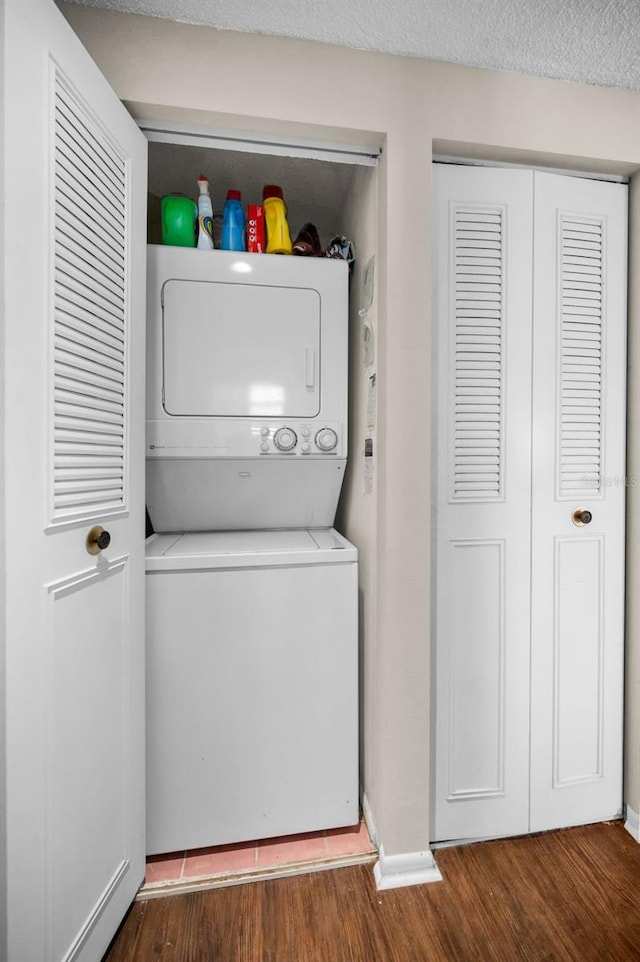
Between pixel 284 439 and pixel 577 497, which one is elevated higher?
pixel 284 439

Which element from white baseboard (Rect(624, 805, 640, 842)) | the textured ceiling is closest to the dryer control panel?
the textured ceiling

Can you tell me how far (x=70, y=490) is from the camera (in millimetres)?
1059

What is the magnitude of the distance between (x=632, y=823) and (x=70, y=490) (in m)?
2.13

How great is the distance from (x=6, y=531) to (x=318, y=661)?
3.36 ft

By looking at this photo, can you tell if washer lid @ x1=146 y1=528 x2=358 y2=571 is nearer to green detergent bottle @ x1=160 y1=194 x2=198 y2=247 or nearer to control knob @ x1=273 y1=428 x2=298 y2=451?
control knob @ x1=273 y1=428 x2=298 y2=451

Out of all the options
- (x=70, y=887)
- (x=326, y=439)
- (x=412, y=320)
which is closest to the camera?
(x=70, y=887)

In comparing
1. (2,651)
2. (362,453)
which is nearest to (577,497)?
(362,453)

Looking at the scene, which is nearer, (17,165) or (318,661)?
(17,165)

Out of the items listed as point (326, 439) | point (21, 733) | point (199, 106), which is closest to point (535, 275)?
point (326, 439)

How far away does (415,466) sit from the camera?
4.74 ft

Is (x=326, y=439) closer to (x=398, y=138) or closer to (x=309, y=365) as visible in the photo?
(x=309, y=365)

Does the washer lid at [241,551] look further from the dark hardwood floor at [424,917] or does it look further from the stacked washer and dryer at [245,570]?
the dark hardwood floor at [424,917]

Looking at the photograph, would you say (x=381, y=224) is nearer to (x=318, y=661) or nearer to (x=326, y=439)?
(x=326, y=439)

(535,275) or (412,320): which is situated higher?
(535,275)
